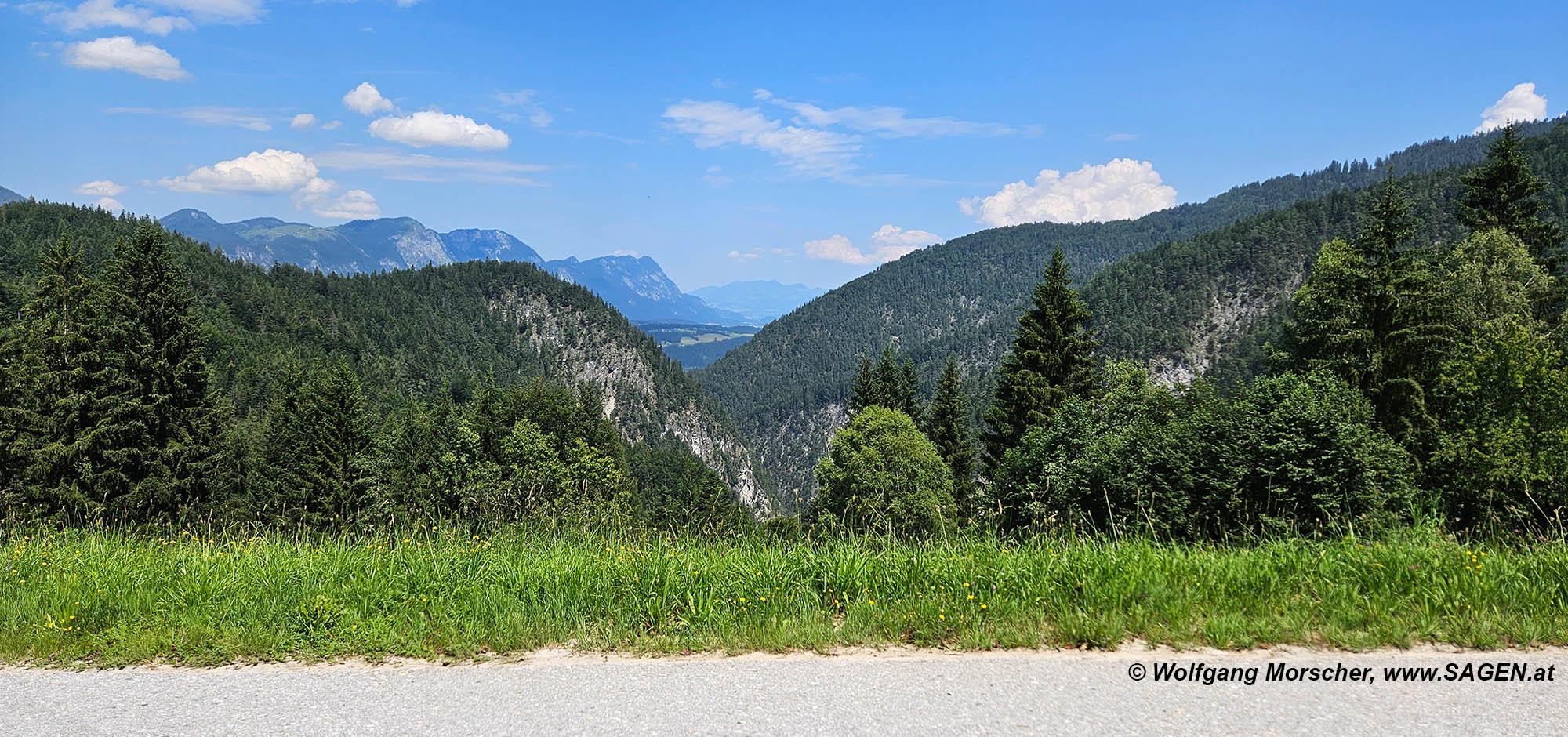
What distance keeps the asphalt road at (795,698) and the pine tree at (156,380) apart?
31284 mm

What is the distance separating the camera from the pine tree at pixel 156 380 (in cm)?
2889

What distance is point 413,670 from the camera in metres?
4.44

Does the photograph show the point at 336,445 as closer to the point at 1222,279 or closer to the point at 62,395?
the point at 62,395

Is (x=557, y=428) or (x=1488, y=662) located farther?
(x=557, y=428)

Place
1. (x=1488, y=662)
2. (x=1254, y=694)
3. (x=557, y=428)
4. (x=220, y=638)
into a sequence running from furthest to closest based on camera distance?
(x=557, y=428), (x=220, y=638), (x=1488, y=662), (x=1254, y=694)

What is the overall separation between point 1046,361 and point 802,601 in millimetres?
28341

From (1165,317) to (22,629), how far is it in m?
189

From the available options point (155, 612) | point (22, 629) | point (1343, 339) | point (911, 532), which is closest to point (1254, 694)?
point (911, 532)

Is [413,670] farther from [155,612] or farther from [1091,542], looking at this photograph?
[1091,542]

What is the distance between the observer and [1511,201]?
30.3 meters

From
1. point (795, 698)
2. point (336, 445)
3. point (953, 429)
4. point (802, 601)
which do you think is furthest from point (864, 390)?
point (795, 698)

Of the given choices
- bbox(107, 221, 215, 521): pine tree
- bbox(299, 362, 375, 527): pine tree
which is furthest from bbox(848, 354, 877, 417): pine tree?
bbox(107, 221, 215, 521): pine tree

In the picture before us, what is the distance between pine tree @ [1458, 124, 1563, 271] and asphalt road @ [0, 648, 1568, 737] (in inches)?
1384

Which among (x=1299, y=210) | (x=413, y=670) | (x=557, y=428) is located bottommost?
(x=557, y=428)
